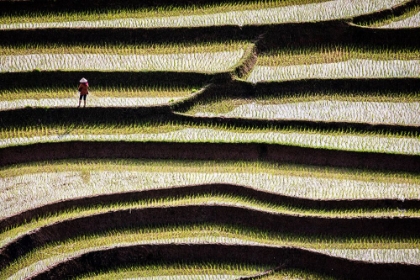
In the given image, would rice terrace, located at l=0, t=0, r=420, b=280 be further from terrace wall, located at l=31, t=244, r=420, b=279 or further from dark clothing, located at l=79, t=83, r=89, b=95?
dark clothing, located at l=79, t=83, r=89, b=95

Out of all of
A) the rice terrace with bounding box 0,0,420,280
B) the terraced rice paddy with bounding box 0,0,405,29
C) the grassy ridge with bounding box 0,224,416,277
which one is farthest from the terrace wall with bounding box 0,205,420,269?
the terraced rice paddy with bounding box 0,0,405,29

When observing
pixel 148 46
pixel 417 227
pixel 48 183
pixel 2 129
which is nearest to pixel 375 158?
pixel 417 227

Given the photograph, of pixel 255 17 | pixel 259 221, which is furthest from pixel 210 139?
pixel 255 17

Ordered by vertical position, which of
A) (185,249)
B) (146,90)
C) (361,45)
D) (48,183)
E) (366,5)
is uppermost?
(366,5)

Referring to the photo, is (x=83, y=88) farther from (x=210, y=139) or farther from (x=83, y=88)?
(x=210, y=139)

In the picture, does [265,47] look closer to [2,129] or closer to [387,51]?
[387,51]

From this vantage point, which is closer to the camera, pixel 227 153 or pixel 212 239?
pixel 212 239

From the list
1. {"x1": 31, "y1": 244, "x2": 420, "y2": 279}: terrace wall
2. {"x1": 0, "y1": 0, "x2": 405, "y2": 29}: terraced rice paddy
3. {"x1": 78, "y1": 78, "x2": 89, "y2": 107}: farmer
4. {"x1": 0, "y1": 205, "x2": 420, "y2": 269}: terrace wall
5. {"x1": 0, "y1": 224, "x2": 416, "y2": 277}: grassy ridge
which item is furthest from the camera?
{"x1": 0, "y1": 0, "x2": 405, "y2": 29}: terraced rice paddy

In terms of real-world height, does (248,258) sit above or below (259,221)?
below
